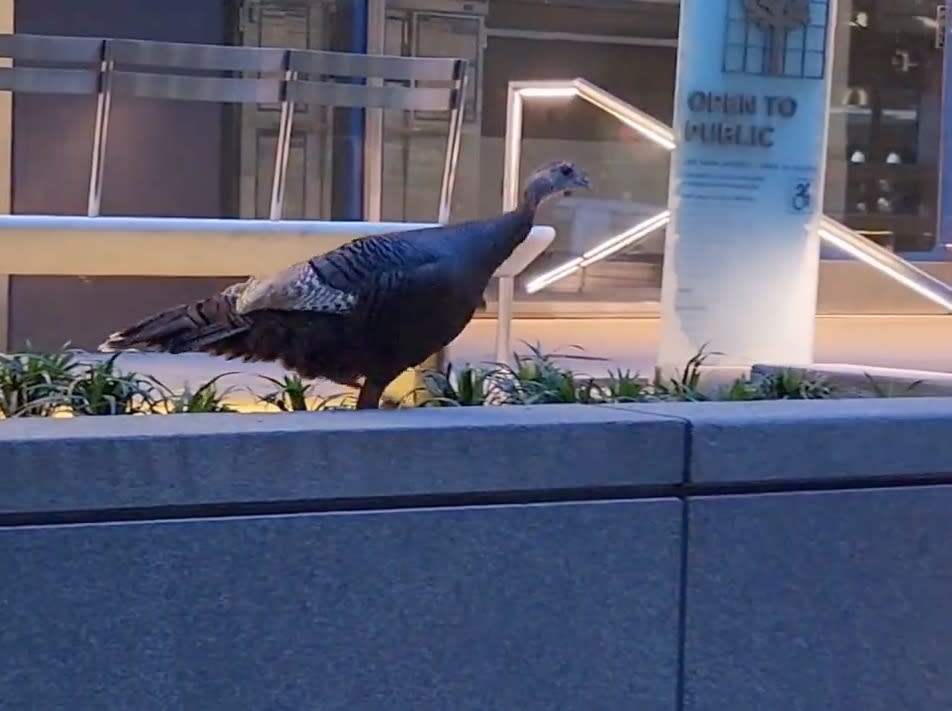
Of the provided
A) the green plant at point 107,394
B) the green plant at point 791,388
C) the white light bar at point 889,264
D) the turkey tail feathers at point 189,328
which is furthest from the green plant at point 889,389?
the white light bar at point 889,264

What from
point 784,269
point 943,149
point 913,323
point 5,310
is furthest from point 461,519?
point 943,149

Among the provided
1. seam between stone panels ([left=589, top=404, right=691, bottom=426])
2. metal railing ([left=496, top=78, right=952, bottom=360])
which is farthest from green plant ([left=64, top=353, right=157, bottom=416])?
metal railing ([left=496, top=78, right=952, bottom=360])

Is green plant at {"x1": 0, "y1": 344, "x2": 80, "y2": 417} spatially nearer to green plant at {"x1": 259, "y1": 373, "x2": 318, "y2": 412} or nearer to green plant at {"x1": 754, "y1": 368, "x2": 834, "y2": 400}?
green plant at {"x1": 259, "y1": 373, "x2": 318, "y2": 412}

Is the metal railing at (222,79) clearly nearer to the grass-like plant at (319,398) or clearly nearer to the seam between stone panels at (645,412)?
the grass-like plant at (319,398)

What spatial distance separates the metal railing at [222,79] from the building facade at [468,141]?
86 cm

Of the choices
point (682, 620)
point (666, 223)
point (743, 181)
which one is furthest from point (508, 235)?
point (666, 223)

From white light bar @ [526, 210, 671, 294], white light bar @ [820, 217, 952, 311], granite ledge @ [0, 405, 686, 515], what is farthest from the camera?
white light bar @ [526, 210, 671, 294]

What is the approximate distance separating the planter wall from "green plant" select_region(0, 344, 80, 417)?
0.52 m

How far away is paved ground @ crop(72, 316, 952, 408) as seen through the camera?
346 inches

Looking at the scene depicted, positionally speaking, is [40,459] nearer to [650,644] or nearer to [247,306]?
[247,306]

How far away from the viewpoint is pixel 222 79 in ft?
21.6

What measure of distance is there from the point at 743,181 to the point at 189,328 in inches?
137

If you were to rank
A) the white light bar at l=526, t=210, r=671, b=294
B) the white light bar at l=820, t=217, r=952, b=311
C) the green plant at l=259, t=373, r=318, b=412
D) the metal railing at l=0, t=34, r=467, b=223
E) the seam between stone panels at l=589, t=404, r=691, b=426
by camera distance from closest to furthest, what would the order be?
the seam between stone panels at l=589, t=404, r=691, b=426
the green plant at l=259, t=373, r=318, b=412
the metal railing at l=0, t=34, r=467, b=223
the white light bar at l=820, t=217, r=952, b=311
the white light bar at l=526, t=210, r=671, b=294

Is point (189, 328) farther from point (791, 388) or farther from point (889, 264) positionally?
point (889, 264)
